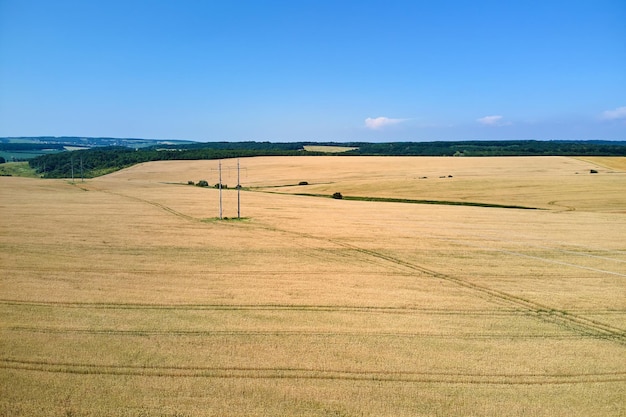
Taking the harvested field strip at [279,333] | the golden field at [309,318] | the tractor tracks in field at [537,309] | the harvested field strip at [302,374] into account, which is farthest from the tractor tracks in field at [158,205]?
the harvested field strip at [302,374]

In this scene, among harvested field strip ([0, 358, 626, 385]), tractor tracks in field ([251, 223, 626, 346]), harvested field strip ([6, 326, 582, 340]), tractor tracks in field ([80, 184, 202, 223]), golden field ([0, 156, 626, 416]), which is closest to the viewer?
golden field ([0, 156, 626, 416])

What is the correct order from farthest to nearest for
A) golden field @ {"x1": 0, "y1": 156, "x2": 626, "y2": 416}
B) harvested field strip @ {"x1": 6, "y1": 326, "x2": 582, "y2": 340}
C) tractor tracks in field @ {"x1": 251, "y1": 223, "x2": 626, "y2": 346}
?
tractor tracks in field @ {"x1": 251, "y1": 223, "x2": 626, "y2": 346} < harvested field strip @ {"x1": 6, "y1": 326, "x2": 582, "y2": 340} < golden field @ {"x1": 0, "y1": 156, "x2": 626, "y2": 416}

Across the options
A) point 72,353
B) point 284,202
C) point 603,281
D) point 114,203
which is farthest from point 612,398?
point 114,203

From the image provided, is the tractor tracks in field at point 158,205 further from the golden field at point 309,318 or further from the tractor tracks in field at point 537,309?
the tractor tracks in field at point 537,309

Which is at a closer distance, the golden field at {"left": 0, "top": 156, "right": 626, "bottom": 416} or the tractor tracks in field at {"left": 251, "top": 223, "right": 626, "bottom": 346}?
the golden field at {"left": 0, "top": 156, "right": 626, "bottom": 416}

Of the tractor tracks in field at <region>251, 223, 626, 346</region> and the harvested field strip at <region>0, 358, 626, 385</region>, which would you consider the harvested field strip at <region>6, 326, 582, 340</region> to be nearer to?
the tractor tracks in field at <region>251, 223, 626, 346</region>

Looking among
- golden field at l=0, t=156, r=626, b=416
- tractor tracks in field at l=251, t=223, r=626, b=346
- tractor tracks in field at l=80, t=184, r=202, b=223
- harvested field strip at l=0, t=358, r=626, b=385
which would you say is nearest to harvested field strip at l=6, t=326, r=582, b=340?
golden field at l=0, t=156, r=626, b=416

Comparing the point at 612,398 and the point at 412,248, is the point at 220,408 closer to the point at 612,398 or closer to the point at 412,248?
the point at 612,398
